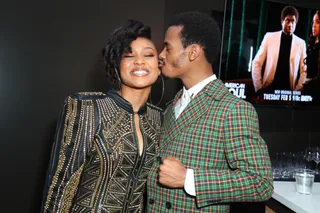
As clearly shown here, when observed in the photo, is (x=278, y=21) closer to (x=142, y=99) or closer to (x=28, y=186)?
(x=142, y=99)

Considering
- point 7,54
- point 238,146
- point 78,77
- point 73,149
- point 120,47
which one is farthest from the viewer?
point 78,77

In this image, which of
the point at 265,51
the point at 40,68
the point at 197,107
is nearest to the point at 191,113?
the point at 197,107

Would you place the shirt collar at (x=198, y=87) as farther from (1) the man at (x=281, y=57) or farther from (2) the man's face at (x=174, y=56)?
(1) the man at (x=281, y=57)

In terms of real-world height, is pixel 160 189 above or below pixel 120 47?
below

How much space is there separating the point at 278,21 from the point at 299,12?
29 centimetres

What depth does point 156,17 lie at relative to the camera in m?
3.28

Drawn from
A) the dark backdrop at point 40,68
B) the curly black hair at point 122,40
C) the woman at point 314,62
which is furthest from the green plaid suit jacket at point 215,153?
the woman at point 314,62

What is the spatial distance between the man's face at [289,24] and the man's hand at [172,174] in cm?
264

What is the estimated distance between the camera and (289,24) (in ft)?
11.2

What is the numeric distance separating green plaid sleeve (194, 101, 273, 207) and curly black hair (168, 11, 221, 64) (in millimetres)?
413

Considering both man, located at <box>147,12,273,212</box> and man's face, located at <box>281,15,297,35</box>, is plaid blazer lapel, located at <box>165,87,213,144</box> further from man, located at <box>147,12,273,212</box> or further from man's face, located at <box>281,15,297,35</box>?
man's face, located at <box>281,15,297,35</box>

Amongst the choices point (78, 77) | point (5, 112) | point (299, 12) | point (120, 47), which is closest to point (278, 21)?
point (299, 12)

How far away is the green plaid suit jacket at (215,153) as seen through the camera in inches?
48.9

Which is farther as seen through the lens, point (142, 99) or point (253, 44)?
point (253, 44)
